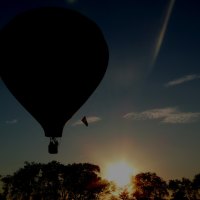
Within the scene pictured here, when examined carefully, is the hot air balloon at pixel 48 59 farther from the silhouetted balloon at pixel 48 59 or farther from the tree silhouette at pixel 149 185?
the tree silhouette at pixel 149 185

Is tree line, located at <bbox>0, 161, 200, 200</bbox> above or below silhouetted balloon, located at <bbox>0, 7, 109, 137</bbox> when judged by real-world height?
above

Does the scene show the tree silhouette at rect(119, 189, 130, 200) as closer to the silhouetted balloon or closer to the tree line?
the tree line

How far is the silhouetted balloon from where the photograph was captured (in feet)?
52.2

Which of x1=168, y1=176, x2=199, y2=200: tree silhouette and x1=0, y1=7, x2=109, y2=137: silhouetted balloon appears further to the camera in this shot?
x1=168, y1=176, x2=199, y2=200: tree silhouette

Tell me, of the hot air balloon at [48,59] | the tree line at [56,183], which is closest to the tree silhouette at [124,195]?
the tree line at [56,183]

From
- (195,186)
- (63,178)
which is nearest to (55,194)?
(63,178)

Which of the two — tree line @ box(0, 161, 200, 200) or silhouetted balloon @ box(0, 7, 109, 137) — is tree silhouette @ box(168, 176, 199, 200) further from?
silhouetted balloon @ box(0, 7, 109, 137)

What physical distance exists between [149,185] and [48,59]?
53707 millimetres

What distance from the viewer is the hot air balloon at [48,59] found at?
1590 centimetres

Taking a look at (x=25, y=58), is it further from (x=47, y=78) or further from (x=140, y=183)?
(x=140, y=183)

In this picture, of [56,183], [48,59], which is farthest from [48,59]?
[56,183]

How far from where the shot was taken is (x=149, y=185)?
65188 millimetres

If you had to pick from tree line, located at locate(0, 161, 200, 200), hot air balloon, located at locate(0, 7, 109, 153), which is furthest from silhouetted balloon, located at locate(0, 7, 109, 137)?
tree line, located at locate(0, 161, 200, 200)

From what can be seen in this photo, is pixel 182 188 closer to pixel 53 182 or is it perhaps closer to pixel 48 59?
pixel 53 182
